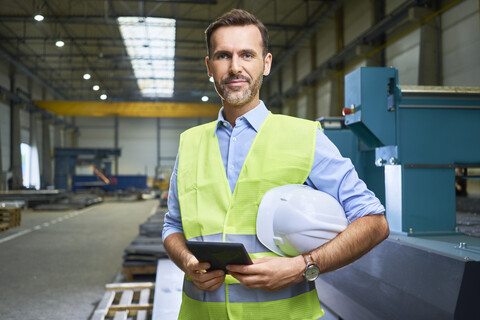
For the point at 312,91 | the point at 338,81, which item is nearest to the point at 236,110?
the point at 338,81

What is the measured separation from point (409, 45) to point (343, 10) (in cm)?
389

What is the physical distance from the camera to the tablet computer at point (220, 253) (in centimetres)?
93

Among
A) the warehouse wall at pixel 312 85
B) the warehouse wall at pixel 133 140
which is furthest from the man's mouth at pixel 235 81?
the warehouse wall at pixel 133 140

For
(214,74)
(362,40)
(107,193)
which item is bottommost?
(107,193)

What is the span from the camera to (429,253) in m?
2.13

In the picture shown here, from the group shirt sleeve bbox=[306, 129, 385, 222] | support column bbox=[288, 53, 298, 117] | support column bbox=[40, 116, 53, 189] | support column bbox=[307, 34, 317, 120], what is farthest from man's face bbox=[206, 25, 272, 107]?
support column bbox=[40, 116, 53, 189]

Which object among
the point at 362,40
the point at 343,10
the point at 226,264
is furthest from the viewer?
the point at 343,10

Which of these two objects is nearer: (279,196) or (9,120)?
(279,196)

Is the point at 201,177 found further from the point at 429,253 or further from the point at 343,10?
the point at 343,10

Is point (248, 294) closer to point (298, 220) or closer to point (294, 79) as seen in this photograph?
point (298, 220)

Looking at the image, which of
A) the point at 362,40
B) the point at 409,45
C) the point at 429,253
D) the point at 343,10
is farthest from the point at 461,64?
the point at 429,253

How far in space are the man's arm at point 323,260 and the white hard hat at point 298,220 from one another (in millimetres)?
30

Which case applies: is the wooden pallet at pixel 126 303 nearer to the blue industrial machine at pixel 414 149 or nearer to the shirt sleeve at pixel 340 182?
the blue industrial machine at pixel 414 149

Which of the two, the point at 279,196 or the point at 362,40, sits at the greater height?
the point at 362,40
